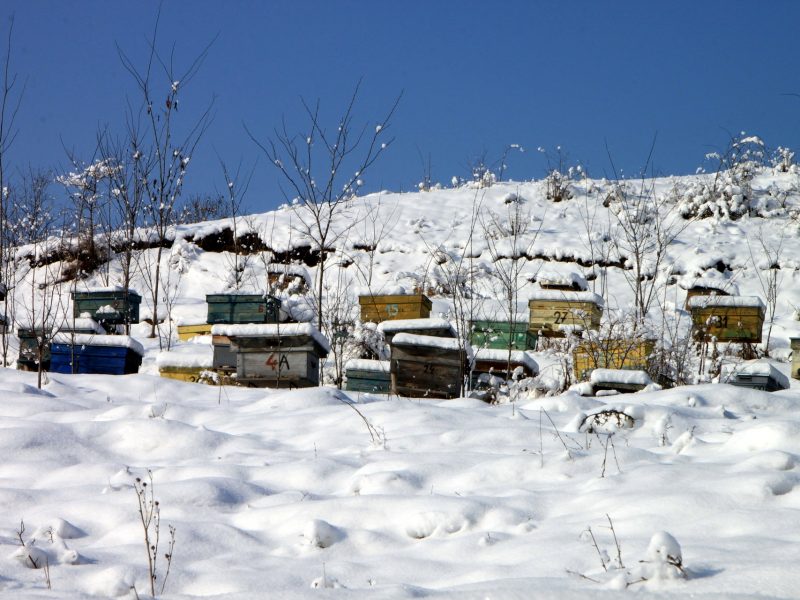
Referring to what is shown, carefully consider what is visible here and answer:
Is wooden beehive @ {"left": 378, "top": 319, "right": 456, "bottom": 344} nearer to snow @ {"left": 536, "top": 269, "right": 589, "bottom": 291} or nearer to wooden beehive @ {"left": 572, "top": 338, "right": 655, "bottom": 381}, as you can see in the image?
wooden beehive @ {"left": 572, "top": 338, "right": 655, "bottom": 381}

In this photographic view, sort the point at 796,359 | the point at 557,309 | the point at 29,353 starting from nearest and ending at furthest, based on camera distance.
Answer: the point at 29,353 < the point at 796,359 < the point at 557,309

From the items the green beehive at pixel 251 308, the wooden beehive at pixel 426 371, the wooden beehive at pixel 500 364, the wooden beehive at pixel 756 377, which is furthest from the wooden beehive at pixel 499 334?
the wooden beehive at pixel 756 377

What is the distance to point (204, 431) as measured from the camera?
5.67 meters

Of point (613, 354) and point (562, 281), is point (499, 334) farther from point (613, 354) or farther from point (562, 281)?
point (562, 281)

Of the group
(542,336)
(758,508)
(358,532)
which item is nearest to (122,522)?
(358,532)

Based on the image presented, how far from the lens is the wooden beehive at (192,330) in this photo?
1463 cm

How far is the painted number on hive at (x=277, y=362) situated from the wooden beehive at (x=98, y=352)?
1855mm

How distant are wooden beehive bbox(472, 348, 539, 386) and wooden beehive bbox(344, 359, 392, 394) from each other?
98 centimetres

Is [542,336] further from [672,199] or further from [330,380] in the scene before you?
[672,199]

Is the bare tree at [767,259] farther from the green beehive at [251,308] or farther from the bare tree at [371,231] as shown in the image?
the green beehive at [251,308]

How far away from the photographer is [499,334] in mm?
12609

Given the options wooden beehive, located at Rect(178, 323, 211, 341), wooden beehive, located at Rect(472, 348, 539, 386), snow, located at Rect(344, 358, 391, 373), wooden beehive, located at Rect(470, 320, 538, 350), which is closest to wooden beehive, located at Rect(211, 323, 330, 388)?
snow, located at Rect(344, 358, 391, 373)

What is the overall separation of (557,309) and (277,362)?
591 centimetres

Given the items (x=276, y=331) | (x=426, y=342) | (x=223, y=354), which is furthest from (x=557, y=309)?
(x=276, y=331)
